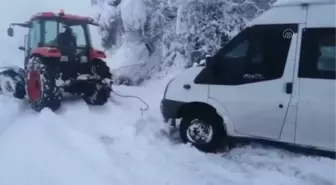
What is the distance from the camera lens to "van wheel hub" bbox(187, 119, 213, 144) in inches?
235

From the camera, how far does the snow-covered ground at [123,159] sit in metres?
4.78

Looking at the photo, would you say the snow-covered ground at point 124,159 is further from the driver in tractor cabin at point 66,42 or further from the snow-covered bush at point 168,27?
the snow-covered bush at point 168,27

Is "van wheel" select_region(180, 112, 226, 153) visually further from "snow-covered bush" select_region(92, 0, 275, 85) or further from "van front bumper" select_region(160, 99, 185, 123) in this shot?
"snow-covered bush" select_region(92, 0, 275, 85)

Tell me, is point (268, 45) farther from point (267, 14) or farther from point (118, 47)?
point (118, 47)

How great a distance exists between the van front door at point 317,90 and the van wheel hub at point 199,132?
1.37 metres

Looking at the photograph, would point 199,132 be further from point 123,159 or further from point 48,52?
point 48,52

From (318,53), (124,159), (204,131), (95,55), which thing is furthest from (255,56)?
(95,55)

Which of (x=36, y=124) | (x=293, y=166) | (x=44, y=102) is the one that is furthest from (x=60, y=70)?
(x=293, y=166)

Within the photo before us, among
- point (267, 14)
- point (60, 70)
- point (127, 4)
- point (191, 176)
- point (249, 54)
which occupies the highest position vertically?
point (127, 4)

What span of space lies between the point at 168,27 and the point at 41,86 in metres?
5.91

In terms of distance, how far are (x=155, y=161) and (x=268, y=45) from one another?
2373mm

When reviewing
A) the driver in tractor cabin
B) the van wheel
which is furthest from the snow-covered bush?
the van wheel

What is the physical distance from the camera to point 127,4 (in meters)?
12.4

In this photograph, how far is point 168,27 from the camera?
12.5 meters
